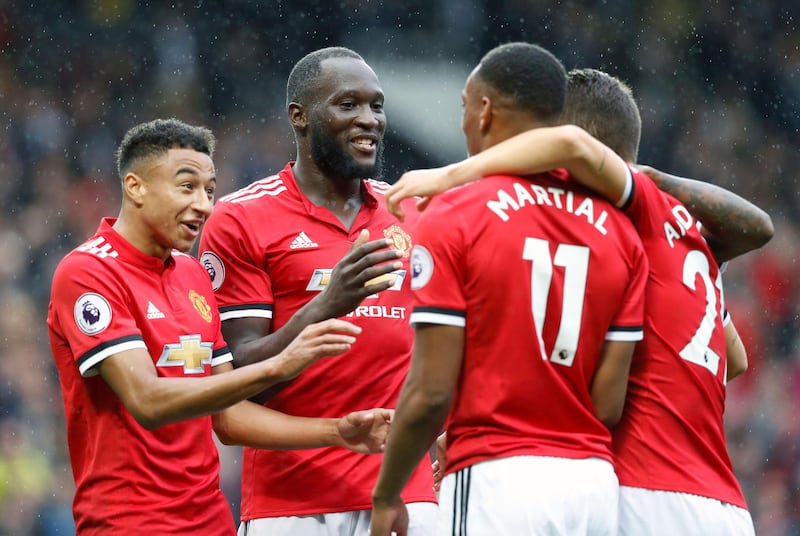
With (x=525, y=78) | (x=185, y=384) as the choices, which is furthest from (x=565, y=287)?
(x=185, y=384)

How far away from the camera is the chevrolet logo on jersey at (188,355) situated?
Result: 3898 mm

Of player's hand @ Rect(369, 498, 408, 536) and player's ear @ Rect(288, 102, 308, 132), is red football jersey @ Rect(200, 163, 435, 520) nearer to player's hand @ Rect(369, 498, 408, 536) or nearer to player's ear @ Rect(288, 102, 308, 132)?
player's ear @ Rect(288, 102, 308, 132)

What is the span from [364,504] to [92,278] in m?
1.29

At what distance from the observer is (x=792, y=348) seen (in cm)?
1066

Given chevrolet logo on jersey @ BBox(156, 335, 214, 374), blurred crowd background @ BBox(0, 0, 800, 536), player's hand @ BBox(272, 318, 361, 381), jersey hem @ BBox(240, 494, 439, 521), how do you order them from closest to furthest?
player's hand @ BBox(272, 318, 361, 381) < chevrolet logo on jersey @ BBox(156, 335, 214, 374) < jersey hem @ BBox(240, 494, 439, 521) < blurred crowd background @ BBox(0, 0, 800, 536)

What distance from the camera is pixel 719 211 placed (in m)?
3.61

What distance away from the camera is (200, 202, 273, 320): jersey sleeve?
4297 millimetres

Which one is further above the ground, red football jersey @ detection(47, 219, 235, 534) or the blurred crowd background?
Result: the blurred crowd background

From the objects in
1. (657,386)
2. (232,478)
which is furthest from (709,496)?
(232,478)

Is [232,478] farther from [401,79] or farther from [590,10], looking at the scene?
[590,10]

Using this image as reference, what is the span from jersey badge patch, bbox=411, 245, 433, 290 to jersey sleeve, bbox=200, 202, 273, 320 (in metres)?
1.25

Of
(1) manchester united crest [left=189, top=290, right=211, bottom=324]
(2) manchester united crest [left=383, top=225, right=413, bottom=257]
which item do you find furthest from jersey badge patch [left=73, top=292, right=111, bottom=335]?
(2) manchester united crest [left=383, top=225, right=413, bottom=257]

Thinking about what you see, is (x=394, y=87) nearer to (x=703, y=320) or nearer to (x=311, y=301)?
(x=311, y=301)

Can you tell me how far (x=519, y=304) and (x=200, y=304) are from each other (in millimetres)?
1426
